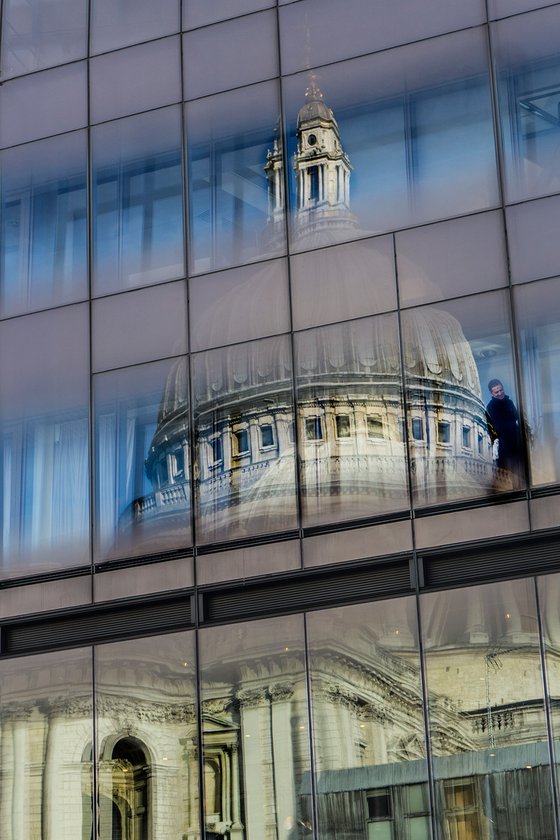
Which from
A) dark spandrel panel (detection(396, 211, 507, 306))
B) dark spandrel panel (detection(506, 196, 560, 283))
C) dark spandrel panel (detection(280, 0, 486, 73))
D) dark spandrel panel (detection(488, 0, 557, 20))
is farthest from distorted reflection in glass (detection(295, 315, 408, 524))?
dark spandrel panel (detection(488, 0, 557, 20))

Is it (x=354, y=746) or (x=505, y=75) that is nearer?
(x=354, y=746)

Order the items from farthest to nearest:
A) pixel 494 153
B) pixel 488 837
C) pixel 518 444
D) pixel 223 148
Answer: pixel 223 148 → pixel 494 153 → pixel 518 444 → pixel 488 837

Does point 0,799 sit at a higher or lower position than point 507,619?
lower

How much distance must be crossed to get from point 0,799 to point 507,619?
421 inches

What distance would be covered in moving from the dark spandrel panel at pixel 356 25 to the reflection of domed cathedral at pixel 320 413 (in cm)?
81

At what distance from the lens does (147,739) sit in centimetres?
2723

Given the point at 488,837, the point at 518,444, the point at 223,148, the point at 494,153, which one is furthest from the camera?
the point at 223,148

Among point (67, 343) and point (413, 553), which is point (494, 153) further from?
point (67, 343)

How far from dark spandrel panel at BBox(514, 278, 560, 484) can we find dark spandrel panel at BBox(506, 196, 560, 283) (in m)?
0.27

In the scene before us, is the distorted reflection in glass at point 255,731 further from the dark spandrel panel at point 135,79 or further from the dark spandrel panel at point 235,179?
the dark spandrel panel at point 135,79

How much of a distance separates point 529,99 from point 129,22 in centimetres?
960

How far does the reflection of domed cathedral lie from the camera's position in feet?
86.7

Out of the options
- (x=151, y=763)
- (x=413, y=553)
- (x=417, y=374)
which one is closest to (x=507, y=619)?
(x=413, y=553)

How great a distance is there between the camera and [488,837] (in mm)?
23969
